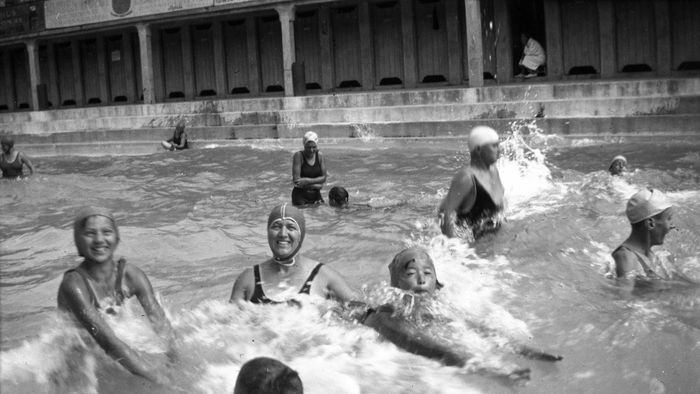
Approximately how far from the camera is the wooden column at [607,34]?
2144 cm

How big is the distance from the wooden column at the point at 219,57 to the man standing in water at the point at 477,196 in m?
21.0

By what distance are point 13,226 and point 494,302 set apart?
780 centimetres

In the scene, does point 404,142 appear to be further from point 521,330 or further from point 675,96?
point 521,330

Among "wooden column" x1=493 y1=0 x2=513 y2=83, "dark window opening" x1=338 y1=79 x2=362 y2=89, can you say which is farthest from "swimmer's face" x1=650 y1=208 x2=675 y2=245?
"dark window opening" x1=338 y1=79 x2=362 y2=89

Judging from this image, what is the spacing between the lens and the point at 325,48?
86.4 feet

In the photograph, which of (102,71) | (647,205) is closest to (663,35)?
(647,205)

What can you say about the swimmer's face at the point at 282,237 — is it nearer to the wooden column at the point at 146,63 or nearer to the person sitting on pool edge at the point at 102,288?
the person sitting on pool edge at the point at 102,288

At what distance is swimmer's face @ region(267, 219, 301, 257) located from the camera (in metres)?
5.97

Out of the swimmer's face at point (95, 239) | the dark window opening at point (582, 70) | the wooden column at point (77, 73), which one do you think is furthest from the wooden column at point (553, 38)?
the swimmer's face at point (95, 239)

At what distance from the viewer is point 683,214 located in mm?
10109

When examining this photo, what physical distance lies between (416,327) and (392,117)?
15050 millimetres

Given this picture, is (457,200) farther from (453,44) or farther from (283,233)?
(453,44)

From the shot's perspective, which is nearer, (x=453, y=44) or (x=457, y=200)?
(x=457, y=200)

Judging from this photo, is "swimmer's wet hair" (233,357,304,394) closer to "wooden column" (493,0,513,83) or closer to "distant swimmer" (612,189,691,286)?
"distant swimmer" (612,189,691,286)
